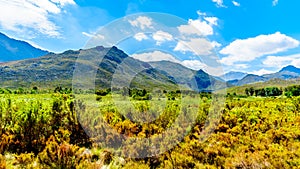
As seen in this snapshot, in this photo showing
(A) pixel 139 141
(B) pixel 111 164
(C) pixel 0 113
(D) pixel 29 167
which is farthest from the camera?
(C) pixel 0 113

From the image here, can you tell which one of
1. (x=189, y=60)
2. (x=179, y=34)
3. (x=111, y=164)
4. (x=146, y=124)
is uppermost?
(x=179, y=34)

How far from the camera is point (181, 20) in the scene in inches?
466

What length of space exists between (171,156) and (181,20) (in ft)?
19.1

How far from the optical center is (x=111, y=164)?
9.02 meters

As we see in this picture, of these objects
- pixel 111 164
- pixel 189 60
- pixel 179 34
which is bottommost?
pixel 111 164

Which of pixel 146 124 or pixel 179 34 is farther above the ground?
pixel 179 34

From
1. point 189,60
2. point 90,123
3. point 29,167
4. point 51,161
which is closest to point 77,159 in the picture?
point 51,161

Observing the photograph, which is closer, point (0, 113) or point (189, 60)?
point (0, 113)

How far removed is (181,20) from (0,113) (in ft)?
27.4

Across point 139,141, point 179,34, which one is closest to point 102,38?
point 179,34

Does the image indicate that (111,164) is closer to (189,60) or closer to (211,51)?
(189,60)

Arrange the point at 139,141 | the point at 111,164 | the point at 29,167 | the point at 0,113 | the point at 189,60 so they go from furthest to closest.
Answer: the point at 189,60 < the point at 0,113 < the point at 139,141 < the point at 111,164 < the point at 29,167

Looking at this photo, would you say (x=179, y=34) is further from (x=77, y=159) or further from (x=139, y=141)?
(x=77, y=159)

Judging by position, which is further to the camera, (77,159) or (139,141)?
(139,141)
